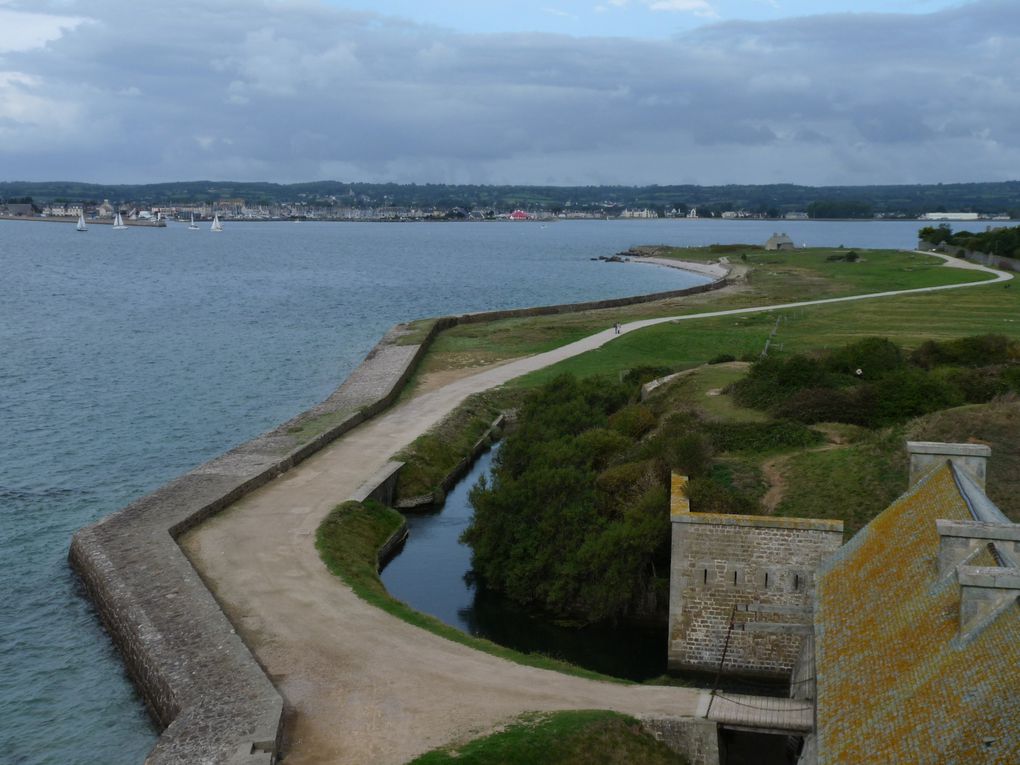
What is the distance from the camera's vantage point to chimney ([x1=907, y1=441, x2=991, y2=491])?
62.1 feet

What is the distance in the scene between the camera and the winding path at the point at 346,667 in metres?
17.9

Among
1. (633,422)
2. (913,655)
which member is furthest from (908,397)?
(913,655)

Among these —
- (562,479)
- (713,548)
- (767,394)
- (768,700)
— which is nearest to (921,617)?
(768,700)

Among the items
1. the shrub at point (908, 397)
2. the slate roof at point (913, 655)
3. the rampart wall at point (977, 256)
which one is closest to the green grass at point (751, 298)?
the rampart wall at point (977, 256)

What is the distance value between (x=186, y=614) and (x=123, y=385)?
35280mm

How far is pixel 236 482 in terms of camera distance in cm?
3189

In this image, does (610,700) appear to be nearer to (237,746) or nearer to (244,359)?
(237,746)

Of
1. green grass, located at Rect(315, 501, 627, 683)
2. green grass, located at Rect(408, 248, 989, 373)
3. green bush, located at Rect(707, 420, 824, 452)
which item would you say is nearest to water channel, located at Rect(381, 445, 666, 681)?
green grass, located at Rect(315, 501, 627, 683)

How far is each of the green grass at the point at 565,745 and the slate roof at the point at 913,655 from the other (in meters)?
3.87

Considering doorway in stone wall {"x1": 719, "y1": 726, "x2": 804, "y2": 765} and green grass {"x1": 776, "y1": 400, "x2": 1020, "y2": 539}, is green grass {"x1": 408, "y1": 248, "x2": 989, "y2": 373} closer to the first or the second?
green grass {"x1": 776, "y1": 400, "x2": 1020, "y2": 539}

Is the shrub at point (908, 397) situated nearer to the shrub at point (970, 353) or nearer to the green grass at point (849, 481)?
the green grass at point (849, 481)

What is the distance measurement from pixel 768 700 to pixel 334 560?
11597mm

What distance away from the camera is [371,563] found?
1113 inches

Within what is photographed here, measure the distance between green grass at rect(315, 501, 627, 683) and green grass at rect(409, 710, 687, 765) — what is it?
9.68ft
